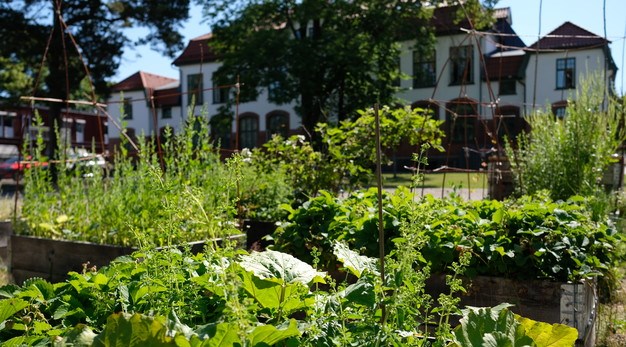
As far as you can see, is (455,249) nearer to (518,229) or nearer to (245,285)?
(518,229)

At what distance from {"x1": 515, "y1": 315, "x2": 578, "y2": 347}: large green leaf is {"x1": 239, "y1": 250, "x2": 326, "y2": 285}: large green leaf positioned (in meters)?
Result: 0.59

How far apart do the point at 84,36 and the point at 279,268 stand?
78.8ft

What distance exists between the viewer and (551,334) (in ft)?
5.08

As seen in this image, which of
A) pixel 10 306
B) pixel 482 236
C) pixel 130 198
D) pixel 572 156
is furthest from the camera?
pixel 572 156

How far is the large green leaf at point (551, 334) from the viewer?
1523 mm

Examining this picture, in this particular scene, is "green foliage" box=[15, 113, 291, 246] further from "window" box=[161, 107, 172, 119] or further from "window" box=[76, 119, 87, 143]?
"window" box=[76, 119, 87, 143]

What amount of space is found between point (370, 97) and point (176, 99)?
18488 millimetres

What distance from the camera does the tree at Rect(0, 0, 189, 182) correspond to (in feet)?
73.4

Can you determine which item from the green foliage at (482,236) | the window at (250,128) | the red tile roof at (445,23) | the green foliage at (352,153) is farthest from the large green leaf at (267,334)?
the window at (250,128)

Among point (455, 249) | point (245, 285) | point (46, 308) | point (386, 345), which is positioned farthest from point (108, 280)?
point (455, 249)

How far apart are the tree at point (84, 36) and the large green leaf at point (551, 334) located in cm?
2235

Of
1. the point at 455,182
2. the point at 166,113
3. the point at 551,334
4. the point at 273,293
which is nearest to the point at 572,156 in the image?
the point at 551,334

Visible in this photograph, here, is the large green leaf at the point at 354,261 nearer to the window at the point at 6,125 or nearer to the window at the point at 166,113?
the window at the point at 166,113

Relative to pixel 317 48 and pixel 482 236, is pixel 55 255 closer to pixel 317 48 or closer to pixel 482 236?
pixel 482 236
